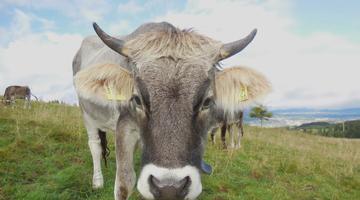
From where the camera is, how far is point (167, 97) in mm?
3848

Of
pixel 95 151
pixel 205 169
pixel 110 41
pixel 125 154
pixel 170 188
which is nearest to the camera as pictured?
pixel 170 188

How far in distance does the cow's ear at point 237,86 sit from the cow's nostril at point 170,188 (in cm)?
148

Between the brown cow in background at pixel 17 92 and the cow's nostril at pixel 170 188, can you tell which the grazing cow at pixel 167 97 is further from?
the brown cow in background at pixel 17 92

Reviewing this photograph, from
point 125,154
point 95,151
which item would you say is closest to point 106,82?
point 125,154

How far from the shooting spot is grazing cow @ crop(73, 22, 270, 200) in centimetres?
364

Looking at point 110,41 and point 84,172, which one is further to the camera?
point 84,172

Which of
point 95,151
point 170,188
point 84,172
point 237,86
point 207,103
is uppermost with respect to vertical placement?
point 237,86

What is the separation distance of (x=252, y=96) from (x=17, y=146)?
529cm

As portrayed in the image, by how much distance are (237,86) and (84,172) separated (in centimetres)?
392

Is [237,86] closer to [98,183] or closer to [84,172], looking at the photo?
[98,183]

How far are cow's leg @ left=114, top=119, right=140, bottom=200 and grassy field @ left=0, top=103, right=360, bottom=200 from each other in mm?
1217

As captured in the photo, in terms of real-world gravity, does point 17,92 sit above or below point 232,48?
above

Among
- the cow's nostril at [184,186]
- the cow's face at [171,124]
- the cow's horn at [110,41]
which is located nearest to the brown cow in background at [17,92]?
the cow's horn at [110,41]

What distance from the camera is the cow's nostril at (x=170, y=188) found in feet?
11.3
